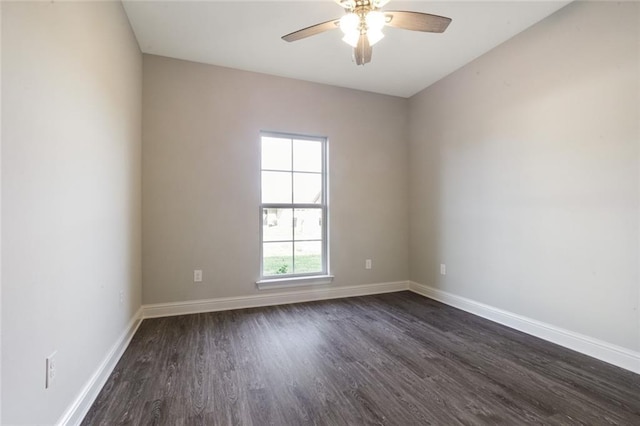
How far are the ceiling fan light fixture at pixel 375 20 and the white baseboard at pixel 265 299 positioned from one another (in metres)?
2.73

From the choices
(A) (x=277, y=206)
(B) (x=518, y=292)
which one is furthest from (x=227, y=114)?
(B) (x=518, y=292)

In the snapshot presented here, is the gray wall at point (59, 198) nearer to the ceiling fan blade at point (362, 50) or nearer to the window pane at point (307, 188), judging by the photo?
the ceiling fan blade at point (362, 50)

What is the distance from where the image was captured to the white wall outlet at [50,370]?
1.21 m

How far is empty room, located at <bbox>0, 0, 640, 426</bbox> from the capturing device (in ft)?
4.47

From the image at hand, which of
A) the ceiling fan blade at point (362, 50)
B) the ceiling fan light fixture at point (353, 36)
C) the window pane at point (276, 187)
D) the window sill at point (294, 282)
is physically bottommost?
the window sill at point (294, 282)

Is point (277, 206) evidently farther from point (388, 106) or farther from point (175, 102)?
point (388, 106)

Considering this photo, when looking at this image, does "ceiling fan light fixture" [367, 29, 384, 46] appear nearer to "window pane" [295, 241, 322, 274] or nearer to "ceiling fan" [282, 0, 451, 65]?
"ceiling fan" [282, 0, 451, 65]

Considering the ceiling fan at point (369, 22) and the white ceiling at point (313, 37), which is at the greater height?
the white ceiling at point (313, 37)

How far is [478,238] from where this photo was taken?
3.06 m

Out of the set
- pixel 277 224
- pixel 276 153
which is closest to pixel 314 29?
pixel 276 153

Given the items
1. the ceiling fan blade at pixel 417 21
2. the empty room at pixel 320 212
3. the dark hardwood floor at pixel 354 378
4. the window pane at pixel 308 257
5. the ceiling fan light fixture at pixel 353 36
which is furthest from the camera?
the window pane at pixel 308 257

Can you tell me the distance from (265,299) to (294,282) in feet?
1.24

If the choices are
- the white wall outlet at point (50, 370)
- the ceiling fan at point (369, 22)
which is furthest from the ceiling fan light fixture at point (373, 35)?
the white wall outlet at point (50, 370)

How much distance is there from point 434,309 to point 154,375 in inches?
106
